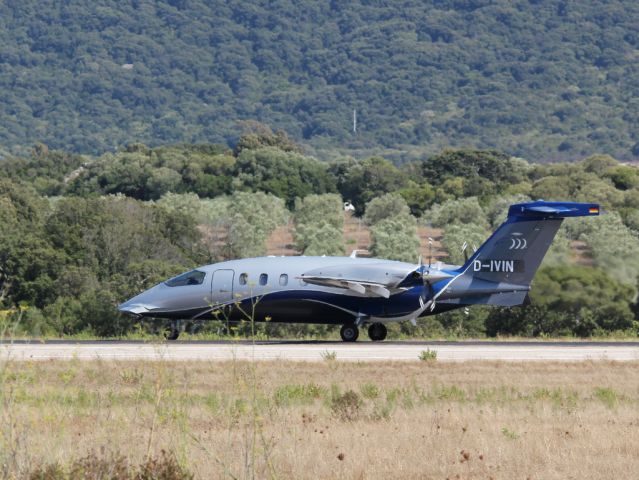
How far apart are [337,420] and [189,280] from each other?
19256mm

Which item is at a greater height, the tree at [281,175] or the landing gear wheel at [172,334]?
the tree at [281,175]

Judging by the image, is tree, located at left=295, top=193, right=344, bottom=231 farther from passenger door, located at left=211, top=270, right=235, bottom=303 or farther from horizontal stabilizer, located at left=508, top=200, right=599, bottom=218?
horizontal stabilizer, located at left=508, top=200, right=599, bottom=218

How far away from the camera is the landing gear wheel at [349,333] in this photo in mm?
39812

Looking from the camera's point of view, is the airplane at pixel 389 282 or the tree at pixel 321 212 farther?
the tree at pixel 321 212

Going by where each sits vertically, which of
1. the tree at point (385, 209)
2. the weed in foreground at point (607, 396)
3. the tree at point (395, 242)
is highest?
the tree at point (385, 209)

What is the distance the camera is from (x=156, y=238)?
71938mm

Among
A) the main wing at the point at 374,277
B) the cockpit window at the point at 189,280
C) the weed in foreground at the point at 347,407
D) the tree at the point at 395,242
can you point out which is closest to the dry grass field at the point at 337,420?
the weed in foreground at the point at 347,407

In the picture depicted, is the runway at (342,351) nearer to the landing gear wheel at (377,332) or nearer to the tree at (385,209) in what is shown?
the landing gear wheel at (377,332)

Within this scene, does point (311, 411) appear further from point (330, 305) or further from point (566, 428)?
point (330, 305)

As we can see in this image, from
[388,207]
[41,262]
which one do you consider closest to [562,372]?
[41,262]

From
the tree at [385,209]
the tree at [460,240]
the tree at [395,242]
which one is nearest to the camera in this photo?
the tree at [460,240]

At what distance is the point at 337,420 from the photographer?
2128 centimetres

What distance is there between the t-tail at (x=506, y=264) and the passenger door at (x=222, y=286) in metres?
6.06

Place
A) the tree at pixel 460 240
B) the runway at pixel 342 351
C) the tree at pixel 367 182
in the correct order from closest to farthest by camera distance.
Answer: the runway at pixel 342 351, the tree at pixel 460 240, the tree at pixel 367 182
